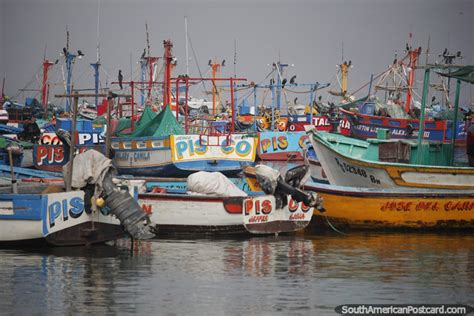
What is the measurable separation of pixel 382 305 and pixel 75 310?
14.8ft

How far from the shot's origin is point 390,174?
21109 millimetres

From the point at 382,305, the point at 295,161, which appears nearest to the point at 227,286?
the point at 382,305

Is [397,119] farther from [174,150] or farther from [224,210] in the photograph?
[224,210]

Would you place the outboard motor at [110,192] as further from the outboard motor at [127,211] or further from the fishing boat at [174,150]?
the fishing boat at [174,150]

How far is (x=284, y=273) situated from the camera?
1501 cm

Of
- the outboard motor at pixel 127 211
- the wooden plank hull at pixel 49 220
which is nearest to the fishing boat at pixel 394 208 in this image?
the outboard motor at pixel 127 211

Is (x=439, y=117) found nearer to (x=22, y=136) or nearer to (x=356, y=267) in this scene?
(x=22, y=136)

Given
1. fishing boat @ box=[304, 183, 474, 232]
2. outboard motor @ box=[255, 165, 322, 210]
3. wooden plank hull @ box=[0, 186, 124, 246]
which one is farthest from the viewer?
fishing boat @ box=[304, 183, 474, 232]

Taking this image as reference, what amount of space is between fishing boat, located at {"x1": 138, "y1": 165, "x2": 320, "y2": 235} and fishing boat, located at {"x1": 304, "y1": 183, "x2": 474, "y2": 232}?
4.15 feet

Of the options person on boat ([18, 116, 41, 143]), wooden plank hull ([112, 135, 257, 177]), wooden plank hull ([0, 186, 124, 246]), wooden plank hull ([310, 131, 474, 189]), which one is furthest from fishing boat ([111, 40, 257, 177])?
person on boat ([18, 116, 41, 143])

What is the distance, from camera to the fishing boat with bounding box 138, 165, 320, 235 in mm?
18000

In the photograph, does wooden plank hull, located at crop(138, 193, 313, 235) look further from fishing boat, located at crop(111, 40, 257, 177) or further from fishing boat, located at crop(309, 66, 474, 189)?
fishing boat, located at crop(111, 40, 257, 177)

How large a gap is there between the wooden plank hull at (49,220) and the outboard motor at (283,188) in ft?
11.5

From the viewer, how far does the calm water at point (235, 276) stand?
12523 millimetres
